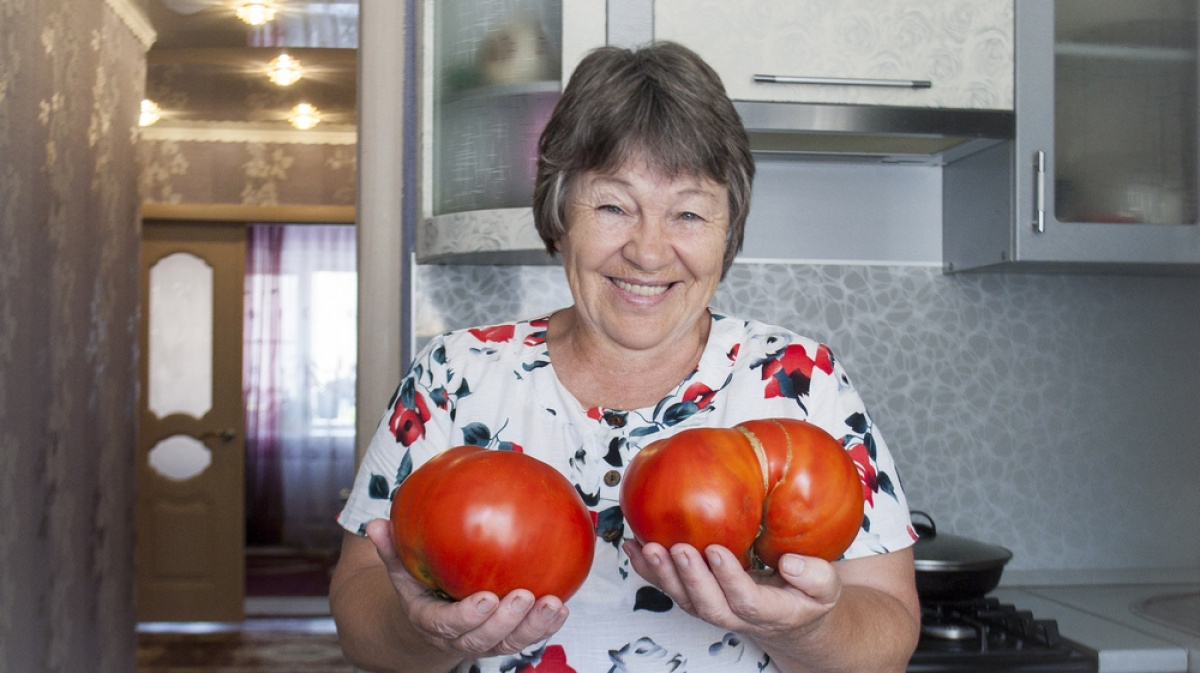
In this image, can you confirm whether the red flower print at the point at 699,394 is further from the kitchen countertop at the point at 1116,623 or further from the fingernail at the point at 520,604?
the kitchen countertop at the point at 1116,623

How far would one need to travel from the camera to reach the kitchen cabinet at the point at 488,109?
1677 mm

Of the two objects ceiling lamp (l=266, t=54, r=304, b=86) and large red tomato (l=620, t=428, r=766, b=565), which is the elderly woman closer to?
large red tomato (l=620, t=428, r=766, b=565)

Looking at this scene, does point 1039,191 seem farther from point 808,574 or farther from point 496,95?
point 808,574

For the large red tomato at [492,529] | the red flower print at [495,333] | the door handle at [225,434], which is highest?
the red flower print at [495,333]

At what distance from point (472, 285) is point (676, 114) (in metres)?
0.98

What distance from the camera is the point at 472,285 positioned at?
1.91m

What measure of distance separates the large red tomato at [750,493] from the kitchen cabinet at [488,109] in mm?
953

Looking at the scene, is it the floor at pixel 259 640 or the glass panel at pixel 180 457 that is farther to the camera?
the glass panel at pixel 180 457

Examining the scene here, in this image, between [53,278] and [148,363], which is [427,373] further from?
[148,363]

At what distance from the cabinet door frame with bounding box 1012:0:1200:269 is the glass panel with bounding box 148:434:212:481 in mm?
5128

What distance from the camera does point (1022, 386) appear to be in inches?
80.5

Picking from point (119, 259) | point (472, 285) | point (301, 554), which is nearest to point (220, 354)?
point (301, 554)

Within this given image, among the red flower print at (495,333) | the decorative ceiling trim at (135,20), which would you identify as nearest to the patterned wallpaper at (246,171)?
the decorative ceiling trim at (135,20)

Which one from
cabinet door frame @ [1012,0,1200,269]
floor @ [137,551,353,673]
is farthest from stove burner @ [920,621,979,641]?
floor @ [137,551,353,673]
